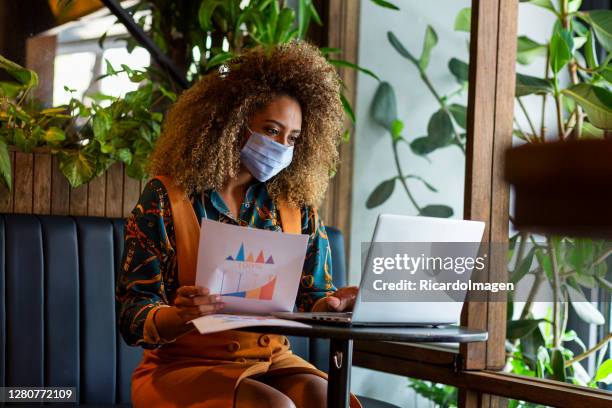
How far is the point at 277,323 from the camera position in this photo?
1531mm

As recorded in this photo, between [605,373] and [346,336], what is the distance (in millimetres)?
1589

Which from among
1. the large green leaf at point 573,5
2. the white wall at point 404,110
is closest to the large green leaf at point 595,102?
the large green leaf at point 573,5

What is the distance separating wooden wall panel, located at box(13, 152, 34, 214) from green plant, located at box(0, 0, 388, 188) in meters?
0.06

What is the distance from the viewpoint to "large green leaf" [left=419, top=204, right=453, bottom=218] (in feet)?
10.9

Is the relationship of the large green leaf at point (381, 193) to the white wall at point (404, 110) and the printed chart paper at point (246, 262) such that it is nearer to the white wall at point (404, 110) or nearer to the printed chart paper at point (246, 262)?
the white wall at point (404, 110)

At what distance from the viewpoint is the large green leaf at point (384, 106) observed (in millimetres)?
3436

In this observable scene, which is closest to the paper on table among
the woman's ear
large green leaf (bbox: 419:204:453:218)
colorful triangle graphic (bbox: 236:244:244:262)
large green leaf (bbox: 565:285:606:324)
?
colorful triangle graphic (bbox: 236:244:244:262)

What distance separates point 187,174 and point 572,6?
Answer: 1755 millimetres

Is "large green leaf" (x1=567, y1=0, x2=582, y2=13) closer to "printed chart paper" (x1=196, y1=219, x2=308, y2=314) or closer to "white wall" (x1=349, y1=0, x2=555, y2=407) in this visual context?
"white wall" (x1=349, y1=0, x2=555, y2=407)

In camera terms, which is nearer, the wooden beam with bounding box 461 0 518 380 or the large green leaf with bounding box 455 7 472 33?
the wooden beam with bounding box 461 0 518 380

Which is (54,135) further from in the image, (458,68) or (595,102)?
(595,102)

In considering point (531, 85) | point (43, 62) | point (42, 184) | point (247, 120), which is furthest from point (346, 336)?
point (43, 62)

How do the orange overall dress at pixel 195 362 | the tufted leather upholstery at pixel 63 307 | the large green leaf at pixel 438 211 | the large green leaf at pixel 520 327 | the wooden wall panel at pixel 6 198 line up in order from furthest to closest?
the large green leaf at pixel 438 211, the large green leaf at pixel 520 327, the wooden wall panel at pixel 6 198, the tufted leather upholstery at pixel 63 307, the orange overall dress at pixel 195 362

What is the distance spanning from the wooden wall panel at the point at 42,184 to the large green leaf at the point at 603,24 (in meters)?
1.97
